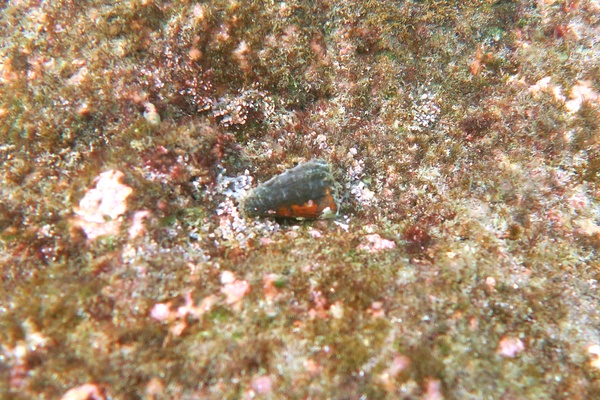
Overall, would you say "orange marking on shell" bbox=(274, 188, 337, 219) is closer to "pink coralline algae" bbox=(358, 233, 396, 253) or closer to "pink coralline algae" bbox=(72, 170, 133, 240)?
"pink coralline algae" bbox=(358, 233, 396, 253)

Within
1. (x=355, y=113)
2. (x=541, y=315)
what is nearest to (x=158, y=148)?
(x=355, y=113)

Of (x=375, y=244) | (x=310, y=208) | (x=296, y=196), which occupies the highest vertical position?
(x=296, y=196)

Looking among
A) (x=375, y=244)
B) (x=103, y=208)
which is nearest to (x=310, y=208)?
(x=375, y=244)

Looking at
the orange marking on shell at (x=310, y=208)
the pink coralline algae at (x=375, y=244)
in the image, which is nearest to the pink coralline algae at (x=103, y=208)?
the orange marking on shell at (x=310, y=208)

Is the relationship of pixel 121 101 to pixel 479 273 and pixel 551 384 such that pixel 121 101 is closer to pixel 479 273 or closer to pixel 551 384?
pixel 479 273

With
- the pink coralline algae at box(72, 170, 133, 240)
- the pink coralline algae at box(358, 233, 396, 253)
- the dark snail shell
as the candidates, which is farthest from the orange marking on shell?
the pink coralline algae at box(72, 170, 133, 240)

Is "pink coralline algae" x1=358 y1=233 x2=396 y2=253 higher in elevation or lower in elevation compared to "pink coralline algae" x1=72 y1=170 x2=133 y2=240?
lower

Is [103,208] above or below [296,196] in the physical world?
above

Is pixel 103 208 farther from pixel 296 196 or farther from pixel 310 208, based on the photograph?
pixel 310 208

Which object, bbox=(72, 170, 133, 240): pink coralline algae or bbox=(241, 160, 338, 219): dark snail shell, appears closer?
bbox=(72, 170, 133, 240): pink coralline algae

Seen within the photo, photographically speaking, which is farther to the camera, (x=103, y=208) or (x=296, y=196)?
(x=296, y=196)
